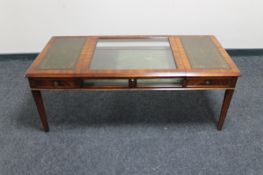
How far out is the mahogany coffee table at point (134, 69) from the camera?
1170 millimetres

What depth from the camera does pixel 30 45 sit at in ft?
7.24

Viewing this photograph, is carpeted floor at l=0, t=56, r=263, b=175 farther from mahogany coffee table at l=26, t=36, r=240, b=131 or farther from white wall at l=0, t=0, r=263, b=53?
white wall at l=0, t=0, r=263, b=53

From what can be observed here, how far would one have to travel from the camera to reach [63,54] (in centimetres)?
135

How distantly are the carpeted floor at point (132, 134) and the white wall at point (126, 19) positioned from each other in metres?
0.56

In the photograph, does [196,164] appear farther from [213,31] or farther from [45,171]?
[213,31]

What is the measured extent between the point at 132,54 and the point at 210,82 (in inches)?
19.6

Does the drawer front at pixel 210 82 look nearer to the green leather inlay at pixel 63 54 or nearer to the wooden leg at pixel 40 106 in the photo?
the green leather inlay at pixel 63 54

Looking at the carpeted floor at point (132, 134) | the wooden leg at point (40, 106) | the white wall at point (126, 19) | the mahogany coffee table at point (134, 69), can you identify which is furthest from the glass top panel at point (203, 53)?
Answer: the wooden leg at point (40, 106)

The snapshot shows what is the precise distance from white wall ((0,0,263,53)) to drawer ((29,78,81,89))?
103 centimetres

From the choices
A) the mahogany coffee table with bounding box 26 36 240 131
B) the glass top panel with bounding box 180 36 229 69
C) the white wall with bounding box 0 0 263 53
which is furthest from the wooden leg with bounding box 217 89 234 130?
the white wall with bounding box 0 0 263 53

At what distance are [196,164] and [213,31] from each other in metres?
1.36

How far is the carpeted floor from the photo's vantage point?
1.26 m

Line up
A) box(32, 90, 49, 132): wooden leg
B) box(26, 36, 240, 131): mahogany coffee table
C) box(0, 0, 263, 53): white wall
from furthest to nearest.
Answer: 1. box(0, 0, 263, 53): white wall
2. box(32, 90, 49, 132): wooden leg
3. box(26, 36, 240, 131): mahogany coffee table

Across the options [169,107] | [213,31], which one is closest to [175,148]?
[169,107]
